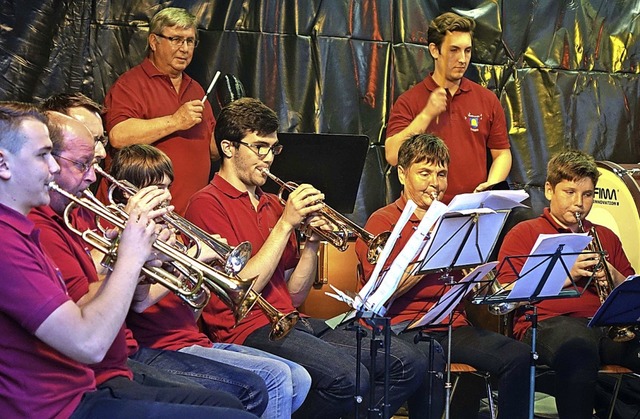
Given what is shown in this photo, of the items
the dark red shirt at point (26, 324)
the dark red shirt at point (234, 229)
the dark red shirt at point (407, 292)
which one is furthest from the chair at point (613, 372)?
the dark red shirt at point (26, 324)

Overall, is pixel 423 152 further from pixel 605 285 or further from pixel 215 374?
pixel 215 374

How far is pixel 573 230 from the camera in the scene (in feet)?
18.0

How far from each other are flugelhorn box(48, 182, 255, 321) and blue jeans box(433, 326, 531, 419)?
1559 mm

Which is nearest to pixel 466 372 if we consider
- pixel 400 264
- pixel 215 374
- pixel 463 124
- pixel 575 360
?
pixel 575 360

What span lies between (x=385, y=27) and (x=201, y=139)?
161 cm

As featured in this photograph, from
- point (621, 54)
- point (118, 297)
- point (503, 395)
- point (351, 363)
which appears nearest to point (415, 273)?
point (351, 363)

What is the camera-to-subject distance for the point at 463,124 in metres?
6.29

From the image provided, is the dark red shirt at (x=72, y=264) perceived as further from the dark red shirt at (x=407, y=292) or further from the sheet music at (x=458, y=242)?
the dark red shirt at (x=407, y=292)

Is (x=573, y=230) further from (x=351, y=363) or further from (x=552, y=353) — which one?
(x=351, y=363)

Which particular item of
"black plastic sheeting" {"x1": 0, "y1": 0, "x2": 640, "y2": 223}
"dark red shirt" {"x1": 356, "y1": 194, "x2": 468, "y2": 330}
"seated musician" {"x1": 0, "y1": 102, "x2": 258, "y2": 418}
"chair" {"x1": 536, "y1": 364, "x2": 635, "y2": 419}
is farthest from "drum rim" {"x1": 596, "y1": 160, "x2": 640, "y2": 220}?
"seated musician" {"x1": 0, "y1": 102, "x2": 258, "y2": 418}

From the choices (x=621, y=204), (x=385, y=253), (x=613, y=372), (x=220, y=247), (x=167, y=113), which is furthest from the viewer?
(x=621, y=204)

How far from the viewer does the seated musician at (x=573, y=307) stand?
5039mm

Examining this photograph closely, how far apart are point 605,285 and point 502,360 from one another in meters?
0.79

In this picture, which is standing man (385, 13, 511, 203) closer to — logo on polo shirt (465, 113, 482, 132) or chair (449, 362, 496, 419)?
logo on polo shirt (465, 113, 482, 132)
